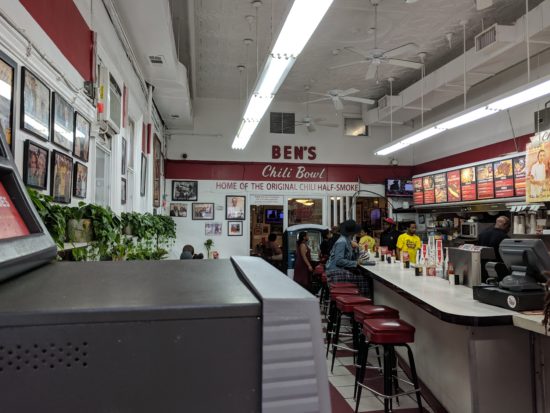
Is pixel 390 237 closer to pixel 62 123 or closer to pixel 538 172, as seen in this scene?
pixel 538 172

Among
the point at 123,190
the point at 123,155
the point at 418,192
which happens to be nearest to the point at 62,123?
the point at 123,155

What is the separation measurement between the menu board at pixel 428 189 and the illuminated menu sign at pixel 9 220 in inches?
364

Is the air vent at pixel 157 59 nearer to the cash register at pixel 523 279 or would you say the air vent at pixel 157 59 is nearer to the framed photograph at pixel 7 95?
the framed photograph at pixel 7 95

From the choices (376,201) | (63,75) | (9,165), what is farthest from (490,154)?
(9,165)

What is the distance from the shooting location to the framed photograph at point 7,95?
2.14 m

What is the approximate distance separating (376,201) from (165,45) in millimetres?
7474

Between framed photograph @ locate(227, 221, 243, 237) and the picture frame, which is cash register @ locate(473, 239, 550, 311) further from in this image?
framed photograph @ locate(227, 221, 243, 237)

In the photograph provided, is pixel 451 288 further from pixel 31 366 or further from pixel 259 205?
pixel 259 205

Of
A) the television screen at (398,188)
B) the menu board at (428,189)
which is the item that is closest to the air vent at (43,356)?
the menu board at (428,189)

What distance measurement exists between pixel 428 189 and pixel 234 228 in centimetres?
479

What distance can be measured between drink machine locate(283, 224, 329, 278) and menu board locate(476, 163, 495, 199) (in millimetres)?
3552

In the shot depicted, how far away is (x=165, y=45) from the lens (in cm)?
550

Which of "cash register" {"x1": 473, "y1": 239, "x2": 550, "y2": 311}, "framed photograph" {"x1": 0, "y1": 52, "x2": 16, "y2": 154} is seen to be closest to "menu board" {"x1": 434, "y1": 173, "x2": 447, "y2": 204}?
"cash register" {"x1": 473, "y1": 239, "x2": 550, "y2": 311}

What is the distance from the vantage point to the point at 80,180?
3525 millimetres
